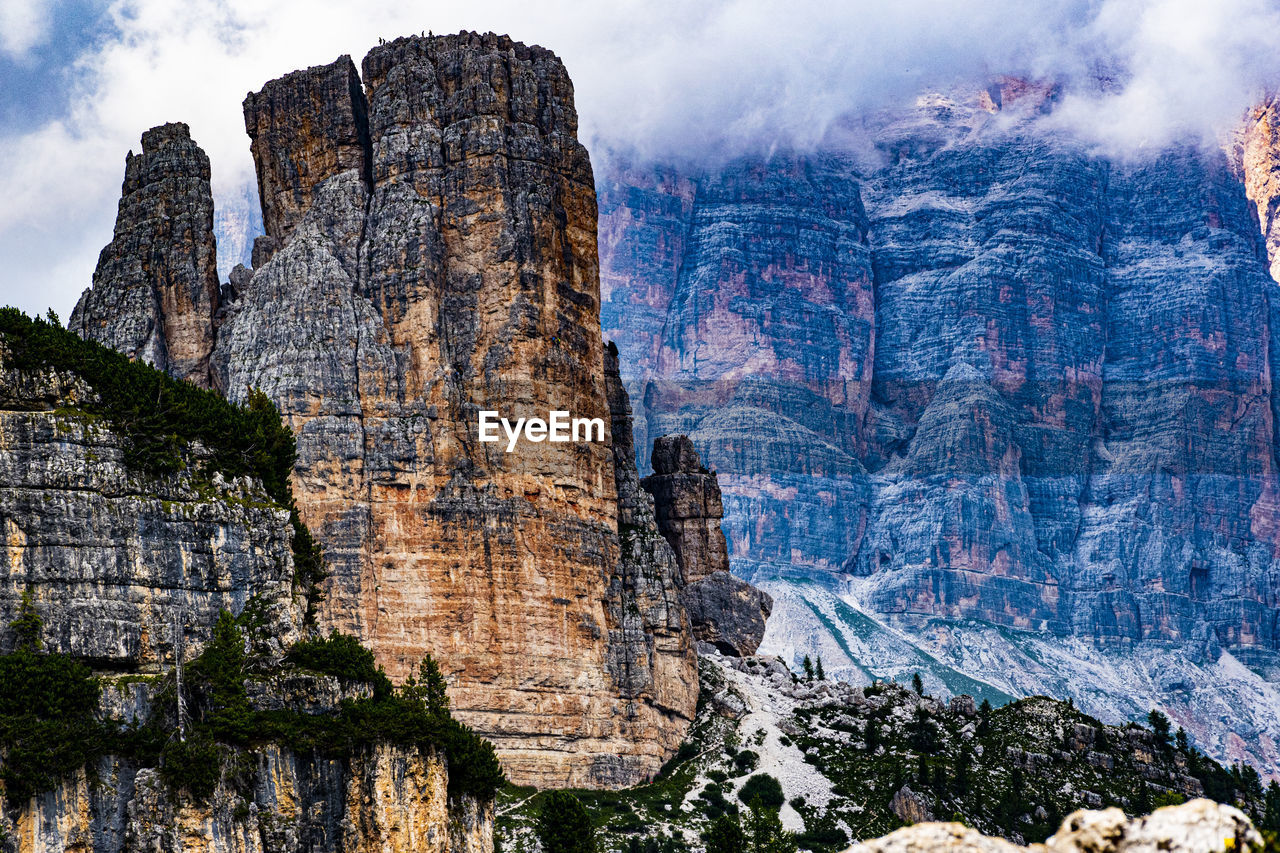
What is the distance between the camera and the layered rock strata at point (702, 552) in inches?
6393

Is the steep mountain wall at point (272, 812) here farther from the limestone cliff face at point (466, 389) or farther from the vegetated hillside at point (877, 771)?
the limestone cliff face at point (466, 389)

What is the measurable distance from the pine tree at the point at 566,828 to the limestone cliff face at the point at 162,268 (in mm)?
57996

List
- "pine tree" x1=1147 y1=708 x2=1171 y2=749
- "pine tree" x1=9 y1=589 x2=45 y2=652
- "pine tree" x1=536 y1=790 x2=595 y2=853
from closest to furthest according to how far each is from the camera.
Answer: "pine tree" x1=9 y1=589 x2=45 y2=652
"pine tree" x1=536 y1=790 x2=595 y2=853
"pine tree" x1=1147 y1=708 x2=1171 y2=749

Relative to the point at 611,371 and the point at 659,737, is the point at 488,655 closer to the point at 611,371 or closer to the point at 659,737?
the point at 659,737

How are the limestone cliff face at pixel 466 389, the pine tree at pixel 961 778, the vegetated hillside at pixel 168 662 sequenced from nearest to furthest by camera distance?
the vegetated hillside at pixel 168 662, the limestone cliff face at pixel 466 389, the pine tree at pixel 961 778

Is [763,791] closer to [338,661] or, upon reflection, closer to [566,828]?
[566,828]

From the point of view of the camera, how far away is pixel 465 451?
132750 millimetres

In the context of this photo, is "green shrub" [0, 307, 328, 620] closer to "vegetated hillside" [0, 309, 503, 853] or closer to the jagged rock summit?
"vegetated hillside" [0, 309, 503, 853]

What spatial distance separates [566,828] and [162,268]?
234ft

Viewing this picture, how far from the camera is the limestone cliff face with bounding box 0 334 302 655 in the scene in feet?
255

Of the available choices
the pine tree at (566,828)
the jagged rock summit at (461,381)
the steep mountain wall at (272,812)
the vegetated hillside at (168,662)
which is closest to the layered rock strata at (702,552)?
the jagged rock summit at (461,381)

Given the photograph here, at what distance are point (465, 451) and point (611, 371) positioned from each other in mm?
22811

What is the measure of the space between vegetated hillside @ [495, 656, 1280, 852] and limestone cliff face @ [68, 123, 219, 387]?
154 ft

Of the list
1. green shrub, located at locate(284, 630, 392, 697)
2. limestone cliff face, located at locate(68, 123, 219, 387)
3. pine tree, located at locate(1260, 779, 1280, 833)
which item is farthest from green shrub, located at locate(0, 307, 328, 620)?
pine tree, located at locate(1260, 779, 1280, 833)
